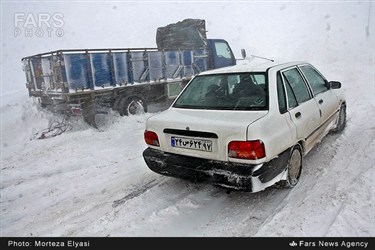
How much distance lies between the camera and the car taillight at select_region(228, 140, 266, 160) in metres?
2.69

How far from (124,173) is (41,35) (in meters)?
15.6

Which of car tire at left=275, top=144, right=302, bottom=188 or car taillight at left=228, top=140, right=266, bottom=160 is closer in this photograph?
car taillight at left=228, top=140, right=266, bottom=160

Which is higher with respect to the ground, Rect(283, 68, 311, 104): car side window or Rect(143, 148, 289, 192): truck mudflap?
Rect(283, 68, 311, 104): car side window

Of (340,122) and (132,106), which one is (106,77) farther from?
(340,122)

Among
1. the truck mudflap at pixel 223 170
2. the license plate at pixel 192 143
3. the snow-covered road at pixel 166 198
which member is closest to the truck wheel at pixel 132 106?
the snow-covered road at pixel 166 198

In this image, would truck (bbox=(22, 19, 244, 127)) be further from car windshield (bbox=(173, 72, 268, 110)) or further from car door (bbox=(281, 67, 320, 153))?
car door (bbox=(281, 67, 320, 153))

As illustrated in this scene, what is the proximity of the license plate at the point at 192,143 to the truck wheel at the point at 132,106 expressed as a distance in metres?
4.61

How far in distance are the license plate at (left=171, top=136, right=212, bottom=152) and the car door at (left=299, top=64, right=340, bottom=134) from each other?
6.52ft

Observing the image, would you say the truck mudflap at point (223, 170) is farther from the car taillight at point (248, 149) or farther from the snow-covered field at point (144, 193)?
the snow-covered field at point (144, 193)

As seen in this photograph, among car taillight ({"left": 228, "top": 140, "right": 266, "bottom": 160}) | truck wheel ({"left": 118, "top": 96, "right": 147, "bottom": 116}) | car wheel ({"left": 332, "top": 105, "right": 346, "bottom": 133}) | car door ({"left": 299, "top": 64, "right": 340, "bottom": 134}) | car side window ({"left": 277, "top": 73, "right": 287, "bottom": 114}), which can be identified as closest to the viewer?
car taillight ({"left": 228, "top": 140, "right": 266, "bottom": 160})

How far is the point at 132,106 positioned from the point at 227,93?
473 cm

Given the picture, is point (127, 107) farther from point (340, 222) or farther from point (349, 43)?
point (349, 43)

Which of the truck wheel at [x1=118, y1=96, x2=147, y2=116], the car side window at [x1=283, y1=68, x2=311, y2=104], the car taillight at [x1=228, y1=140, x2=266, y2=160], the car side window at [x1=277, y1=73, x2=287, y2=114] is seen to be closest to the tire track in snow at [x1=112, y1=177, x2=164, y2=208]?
the car taillight at [x1=228, y1=140, x2=266, y2=160]

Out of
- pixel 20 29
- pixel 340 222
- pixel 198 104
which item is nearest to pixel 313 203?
pixel 340 222
